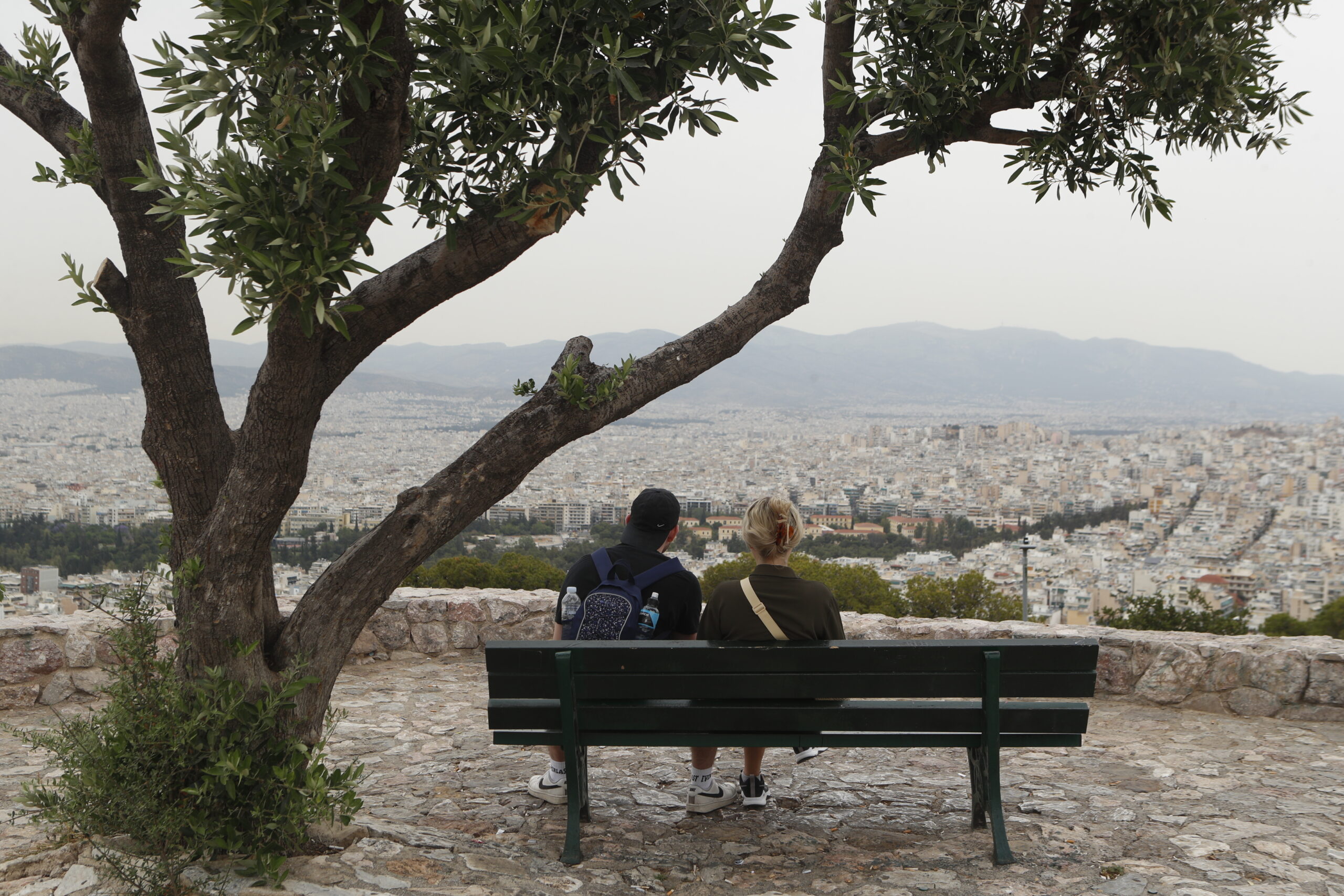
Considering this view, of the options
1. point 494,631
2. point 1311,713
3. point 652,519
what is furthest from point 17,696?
point 1311,713

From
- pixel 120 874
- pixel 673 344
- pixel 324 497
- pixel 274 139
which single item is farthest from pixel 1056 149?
pixel 324 497

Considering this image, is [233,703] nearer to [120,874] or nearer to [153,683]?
[153,683]

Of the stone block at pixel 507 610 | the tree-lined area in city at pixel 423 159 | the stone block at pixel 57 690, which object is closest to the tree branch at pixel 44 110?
the tree-lined area in city at pixel 423 159

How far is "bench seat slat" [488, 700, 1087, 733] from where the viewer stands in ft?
10.6

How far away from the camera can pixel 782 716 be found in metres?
3.24

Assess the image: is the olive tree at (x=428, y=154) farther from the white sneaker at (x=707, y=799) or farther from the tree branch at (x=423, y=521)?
the white sneaker at (x=707, y=799)

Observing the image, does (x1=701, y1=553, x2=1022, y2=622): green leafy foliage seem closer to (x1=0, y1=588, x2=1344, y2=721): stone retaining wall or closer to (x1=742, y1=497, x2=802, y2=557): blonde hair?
(x1=0, y1=588, x2=1344, y2=721): stone retaining wall

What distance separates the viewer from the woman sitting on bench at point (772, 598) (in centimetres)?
339

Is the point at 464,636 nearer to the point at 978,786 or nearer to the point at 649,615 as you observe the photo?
the point at 649,615

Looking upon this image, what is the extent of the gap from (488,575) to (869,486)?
23522 millimetres

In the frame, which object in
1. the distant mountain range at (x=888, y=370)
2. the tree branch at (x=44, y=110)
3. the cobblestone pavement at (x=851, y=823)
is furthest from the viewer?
the distant mountain range at (x=888, y=370)

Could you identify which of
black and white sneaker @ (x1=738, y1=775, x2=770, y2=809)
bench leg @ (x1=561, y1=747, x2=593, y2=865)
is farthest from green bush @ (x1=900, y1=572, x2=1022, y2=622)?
bench leg @ (x1=561, y1=747, x2=593, y2=865)

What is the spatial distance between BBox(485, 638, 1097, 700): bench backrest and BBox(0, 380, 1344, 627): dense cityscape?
5.57 metres

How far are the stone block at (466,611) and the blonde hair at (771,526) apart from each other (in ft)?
12.0
